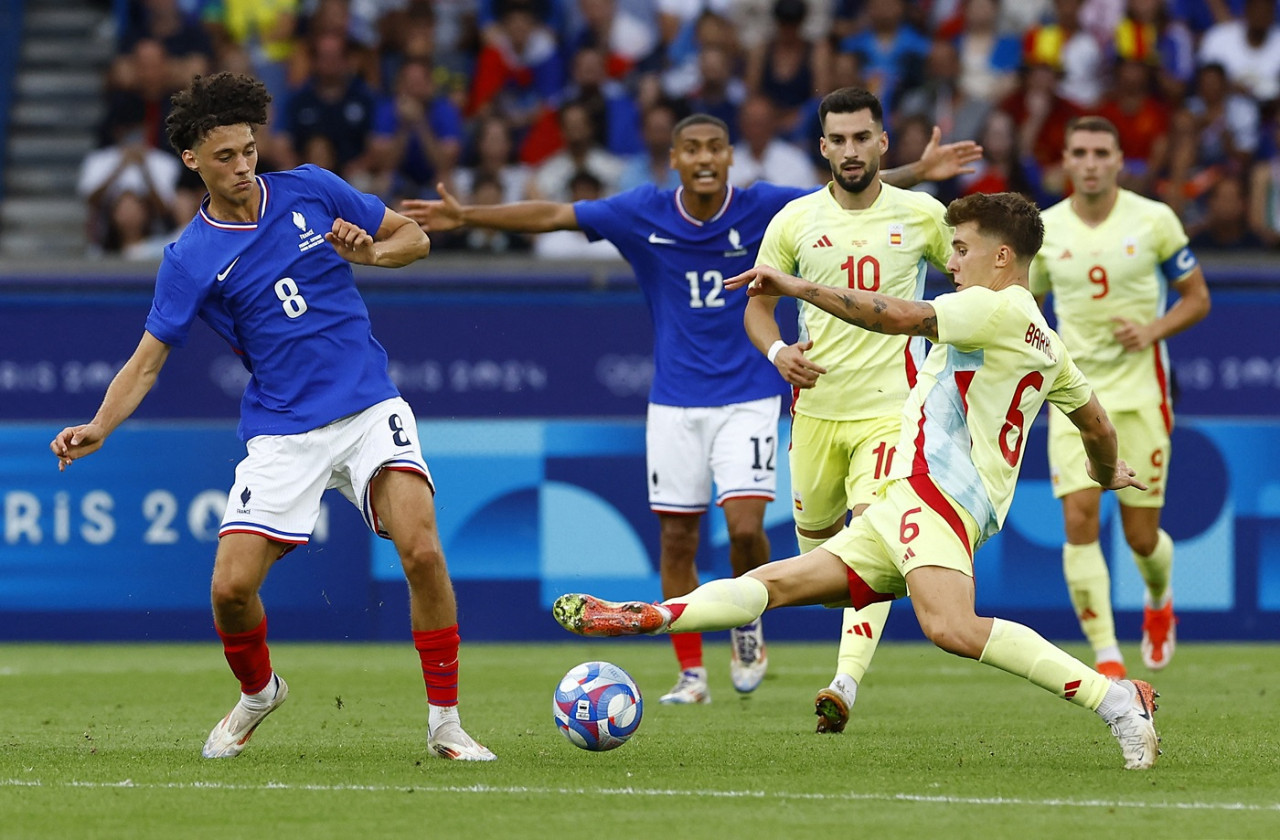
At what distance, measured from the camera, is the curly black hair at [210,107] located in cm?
703

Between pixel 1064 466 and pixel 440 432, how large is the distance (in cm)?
445

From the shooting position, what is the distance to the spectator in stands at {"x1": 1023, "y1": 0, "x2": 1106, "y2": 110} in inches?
667

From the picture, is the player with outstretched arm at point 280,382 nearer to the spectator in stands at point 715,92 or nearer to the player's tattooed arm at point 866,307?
the player's tattooed arm at point 866,307

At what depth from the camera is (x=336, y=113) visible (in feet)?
53.7

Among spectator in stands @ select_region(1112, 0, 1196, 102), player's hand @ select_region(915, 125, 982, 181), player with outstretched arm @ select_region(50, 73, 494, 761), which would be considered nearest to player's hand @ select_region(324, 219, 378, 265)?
player with outstretched arm @ select_region(50, 73, 494, 761)

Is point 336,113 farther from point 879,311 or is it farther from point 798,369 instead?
point 879,311

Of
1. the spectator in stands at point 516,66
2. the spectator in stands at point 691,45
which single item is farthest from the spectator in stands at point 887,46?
the spectator in stands at point 516,66

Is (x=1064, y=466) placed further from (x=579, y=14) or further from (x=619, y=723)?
(x=579, y=14)

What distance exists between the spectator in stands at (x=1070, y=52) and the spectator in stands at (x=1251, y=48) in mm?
906

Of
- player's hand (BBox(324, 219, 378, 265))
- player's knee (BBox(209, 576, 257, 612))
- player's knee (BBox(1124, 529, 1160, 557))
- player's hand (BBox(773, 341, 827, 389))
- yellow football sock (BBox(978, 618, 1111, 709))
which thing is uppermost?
player's hand (BBox(324, 219, 378, 265))

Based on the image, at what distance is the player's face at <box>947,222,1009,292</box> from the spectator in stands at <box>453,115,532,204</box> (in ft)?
29.4

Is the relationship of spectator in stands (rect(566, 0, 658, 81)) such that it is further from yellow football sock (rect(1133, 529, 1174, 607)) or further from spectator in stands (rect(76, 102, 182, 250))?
yellow football sock (rect(1133, 529, 1174, 607))

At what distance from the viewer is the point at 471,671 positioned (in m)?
11.3

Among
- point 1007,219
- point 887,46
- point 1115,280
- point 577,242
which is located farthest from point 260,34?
point 1007,219
